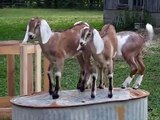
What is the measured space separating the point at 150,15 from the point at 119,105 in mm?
18542

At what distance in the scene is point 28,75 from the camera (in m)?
6.09

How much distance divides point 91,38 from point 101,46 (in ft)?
0.38

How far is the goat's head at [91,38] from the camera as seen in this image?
421 centimetres

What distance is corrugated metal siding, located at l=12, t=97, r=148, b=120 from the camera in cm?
425

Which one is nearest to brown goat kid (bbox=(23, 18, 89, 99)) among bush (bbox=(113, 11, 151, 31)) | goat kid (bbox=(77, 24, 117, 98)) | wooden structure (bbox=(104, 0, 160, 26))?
goat kid (bbox=(77, 24, 117, 98))

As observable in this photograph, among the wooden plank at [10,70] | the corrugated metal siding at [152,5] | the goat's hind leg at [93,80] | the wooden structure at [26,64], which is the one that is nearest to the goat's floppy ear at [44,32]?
the goat's hind leg at [93,80]

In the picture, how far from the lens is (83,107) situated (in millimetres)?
4305

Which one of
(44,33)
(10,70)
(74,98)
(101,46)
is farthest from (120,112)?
(10,70)

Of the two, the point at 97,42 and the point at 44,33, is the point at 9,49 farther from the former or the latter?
the point at 97,42

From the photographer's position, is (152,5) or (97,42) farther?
(152,5)

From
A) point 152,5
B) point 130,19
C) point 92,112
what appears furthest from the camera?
point 152,5

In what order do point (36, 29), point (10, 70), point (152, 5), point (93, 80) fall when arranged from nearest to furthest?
1. point (36, 29)
2. point (93, 80)
3. point (10, 70)
4. point (152, 5)

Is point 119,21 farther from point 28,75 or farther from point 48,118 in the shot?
point 48,118

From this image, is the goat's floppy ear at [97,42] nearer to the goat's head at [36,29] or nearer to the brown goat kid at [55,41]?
the brown goat kid at [55,41]
